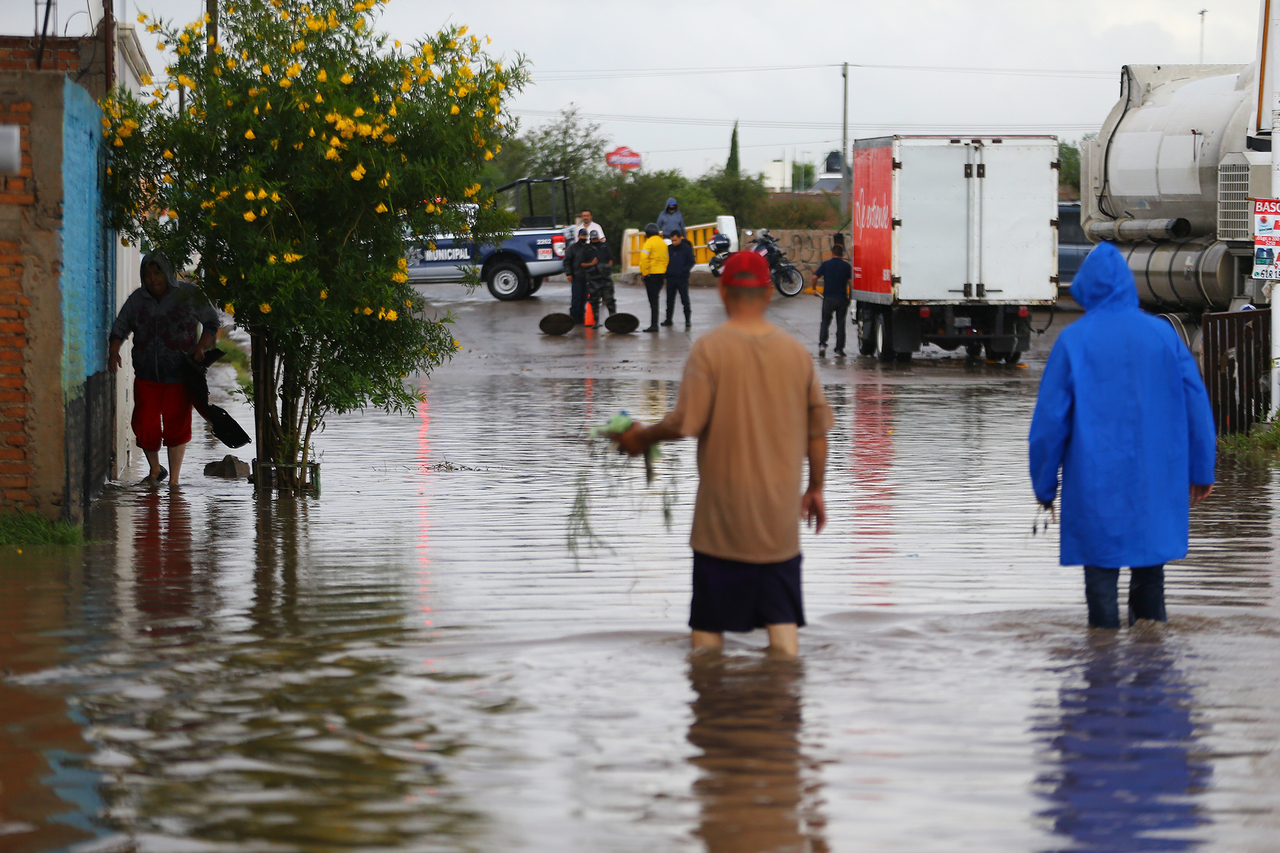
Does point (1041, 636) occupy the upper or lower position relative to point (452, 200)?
lower

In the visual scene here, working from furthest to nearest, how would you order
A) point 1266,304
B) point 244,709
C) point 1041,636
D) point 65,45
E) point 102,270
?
point 1266,304, point 65,45, point 102,270, point 1041,636, point 244,709

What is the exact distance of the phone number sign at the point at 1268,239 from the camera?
1308cm

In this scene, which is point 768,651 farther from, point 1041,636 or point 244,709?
point 244,709

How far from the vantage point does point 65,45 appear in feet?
38.4

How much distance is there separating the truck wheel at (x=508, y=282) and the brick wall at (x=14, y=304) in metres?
25.0

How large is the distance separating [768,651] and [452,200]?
522 cm

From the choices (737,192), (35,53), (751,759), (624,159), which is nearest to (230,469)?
(35,53)

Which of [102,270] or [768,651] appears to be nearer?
[768,651]

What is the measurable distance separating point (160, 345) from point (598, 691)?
6.31 metres

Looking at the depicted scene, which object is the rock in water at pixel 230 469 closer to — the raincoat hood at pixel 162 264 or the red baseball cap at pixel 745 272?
the raincoat hood at pixel 162 264

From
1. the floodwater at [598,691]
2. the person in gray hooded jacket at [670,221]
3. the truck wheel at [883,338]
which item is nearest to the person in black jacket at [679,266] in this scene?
the person in gray hooded jacket at [670,221]

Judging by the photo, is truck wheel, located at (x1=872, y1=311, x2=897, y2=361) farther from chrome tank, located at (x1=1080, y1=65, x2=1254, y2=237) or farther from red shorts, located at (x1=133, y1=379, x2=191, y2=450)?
red shorts, located at (x1=133, y1=379, x2=191, y2=450)

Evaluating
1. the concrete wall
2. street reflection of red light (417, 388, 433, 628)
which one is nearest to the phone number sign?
street reflection of red light (417, 388, 433, 628)

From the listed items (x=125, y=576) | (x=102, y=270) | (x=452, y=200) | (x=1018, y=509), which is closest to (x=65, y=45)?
(x=102, y=270)
